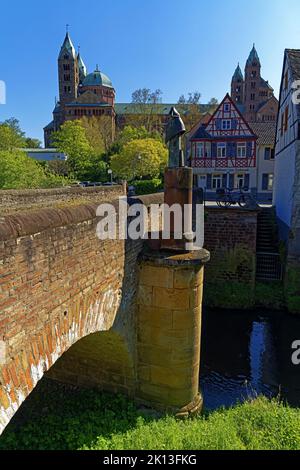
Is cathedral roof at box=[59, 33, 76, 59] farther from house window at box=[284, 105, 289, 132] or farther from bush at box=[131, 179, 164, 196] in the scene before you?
house window at box=[284, 105, 289, 132]

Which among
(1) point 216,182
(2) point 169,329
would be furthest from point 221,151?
(2) point 169,329

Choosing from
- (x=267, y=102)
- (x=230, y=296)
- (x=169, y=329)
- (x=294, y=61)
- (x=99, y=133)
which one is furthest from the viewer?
(x=267, y=102)

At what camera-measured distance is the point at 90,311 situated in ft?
17.5

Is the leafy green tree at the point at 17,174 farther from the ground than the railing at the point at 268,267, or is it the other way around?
the leafy green tree at the point at 17,174

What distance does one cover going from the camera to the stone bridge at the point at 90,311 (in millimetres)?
3727

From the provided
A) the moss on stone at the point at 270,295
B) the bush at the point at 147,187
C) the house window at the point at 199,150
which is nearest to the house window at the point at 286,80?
the moss on stone at the point at 270,295

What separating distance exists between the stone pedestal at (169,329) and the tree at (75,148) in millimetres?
33999

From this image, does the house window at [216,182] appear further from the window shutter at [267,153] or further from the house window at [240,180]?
the window shutter at [267,153]

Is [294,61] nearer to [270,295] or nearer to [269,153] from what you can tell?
[270,295]

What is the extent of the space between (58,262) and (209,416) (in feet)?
17.4

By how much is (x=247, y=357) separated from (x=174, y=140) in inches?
333

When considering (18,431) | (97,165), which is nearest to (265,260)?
(18,431)

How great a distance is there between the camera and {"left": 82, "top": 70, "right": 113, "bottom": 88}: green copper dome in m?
79.5

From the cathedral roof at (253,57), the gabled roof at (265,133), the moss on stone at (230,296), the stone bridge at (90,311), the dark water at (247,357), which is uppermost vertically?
the cathedral roof at (253,57)
